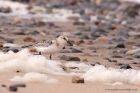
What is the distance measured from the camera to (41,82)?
123 inches

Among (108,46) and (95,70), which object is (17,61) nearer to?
(95,70)

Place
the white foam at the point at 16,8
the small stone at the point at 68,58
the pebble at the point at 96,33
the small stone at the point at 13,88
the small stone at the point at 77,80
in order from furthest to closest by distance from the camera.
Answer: the white foam at the point at 16,8, the pebble at the point at 96,33, the small stone at the point at 68,58, the small stone at the point at 77,80, the small stone at the point at 13,88

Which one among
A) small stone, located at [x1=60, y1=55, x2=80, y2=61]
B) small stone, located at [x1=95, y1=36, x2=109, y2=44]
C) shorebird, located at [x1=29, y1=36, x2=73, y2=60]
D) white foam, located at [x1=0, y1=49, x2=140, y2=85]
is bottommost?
white foam, located at [x1=0, y1=49, x2=140, y2=85]

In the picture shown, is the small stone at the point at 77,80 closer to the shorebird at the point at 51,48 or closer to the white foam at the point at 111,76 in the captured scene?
the white foam at the point at 111,76

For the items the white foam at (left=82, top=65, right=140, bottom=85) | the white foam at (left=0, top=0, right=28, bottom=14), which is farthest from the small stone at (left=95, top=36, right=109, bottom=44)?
the white foam at (left=0, top=0, right=28, bottom=14)

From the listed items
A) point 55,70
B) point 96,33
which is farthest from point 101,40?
point 55,70

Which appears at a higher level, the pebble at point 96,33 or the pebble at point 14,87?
the pebble at point 96,33

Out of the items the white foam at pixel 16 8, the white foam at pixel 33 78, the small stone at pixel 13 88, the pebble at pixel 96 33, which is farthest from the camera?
the white foam at pixel 16 8

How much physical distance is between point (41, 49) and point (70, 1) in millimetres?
15685

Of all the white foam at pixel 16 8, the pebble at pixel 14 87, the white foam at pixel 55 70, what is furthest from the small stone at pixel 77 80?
the white foam at pixel 16 8

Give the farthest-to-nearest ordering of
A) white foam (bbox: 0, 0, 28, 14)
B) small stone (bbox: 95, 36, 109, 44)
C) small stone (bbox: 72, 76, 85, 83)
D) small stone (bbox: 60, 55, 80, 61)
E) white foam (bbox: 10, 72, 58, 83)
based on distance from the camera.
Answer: white foam (bbox: 0, 0, 28, 14) → small stone (bbox: 95, 36, 109, 44) → small stone (bbox: 60, 55, 80, 61) → small stone (bbox: 72, 76, 85, 83) → white foam (bbox: 10, 72, 58, 83)

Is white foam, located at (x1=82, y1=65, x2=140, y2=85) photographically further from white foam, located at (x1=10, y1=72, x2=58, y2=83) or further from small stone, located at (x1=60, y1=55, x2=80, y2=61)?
small stone, located at (x1=60, y1=55, x2=80, y2=61)

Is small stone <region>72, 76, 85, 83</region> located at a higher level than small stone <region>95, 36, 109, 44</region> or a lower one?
lower

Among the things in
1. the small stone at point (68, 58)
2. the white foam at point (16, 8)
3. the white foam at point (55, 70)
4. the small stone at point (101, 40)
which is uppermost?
the white foam at point (16, 8)
